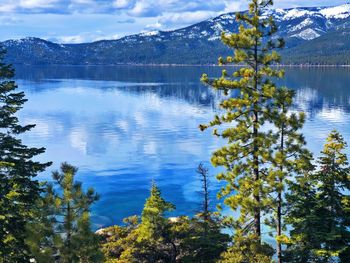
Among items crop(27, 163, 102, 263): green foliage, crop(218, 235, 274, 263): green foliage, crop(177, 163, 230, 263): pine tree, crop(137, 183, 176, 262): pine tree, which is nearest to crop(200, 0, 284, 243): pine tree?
crop(218, 235, 274, 263): green foliage

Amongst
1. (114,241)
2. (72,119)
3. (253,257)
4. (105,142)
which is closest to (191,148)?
(105,142)

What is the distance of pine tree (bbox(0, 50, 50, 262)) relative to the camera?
2655 cm

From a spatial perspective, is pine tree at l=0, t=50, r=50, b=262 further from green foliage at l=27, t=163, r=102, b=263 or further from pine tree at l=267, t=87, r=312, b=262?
pine tree at l=267, t=87, r=312, b=262

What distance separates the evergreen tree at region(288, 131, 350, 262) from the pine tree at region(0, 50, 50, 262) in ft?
48.9

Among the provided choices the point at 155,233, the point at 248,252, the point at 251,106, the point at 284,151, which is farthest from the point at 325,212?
the point at 155,233

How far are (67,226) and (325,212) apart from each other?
14.8m

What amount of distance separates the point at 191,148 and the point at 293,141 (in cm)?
7520

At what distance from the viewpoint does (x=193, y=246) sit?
102 ft

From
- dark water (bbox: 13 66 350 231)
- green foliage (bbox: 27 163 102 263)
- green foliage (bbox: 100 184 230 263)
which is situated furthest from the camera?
dark water (bbox: 13 66 350 231)

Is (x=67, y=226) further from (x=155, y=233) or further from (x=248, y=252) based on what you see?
(x=155, y=233)

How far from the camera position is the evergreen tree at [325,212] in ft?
85.3

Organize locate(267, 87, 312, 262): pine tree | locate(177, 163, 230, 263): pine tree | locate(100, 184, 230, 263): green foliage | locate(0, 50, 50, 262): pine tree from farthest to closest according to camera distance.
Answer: locate(177, 163, 230, 263): pine tree, locate(100, 184, 230, 263): green foliage, locate(0, 50, 50, 262): pine tree, locate(267, 87, 312, 262): pine tree

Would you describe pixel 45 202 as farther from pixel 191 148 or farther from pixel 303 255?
pixel 191 148

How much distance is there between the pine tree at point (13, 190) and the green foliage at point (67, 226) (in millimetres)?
4720
